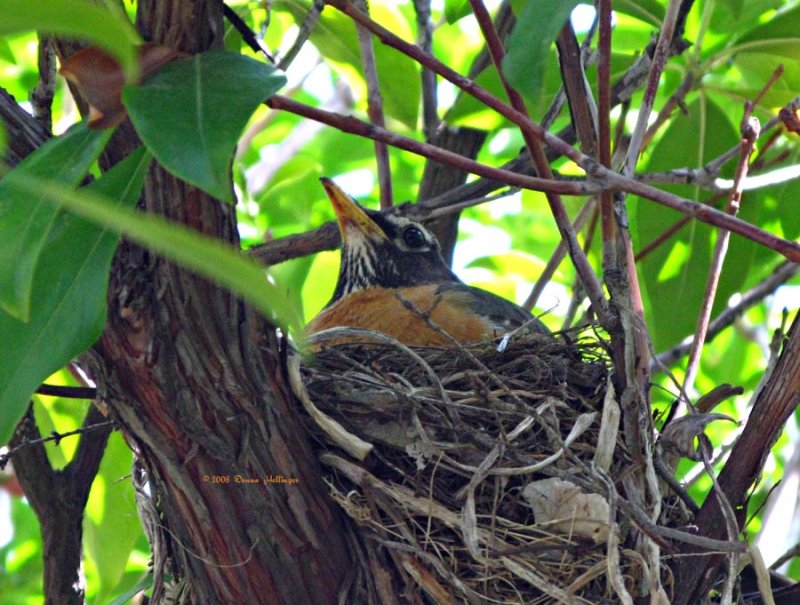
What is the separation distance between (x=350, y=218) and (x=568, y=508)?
2.21 metres

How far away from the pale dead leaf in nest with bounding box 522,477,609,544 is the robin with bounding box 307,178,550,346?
Result: 1.08 meters

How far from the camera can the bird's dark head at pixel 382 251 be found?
451 cm

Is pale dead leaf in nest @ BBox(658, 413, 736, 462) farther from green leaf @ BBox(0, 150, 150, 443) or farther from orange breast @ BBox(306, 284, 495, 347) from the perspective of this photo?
green leaf @ BBox(0, 150, 150, 443)

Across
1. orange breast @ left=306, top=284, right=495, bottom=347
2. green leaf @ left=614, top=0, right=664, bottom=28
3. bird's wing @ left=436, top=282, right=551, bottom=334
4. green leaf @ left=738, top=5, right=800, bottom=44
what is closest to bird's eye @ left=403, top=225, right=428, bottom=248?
orange breast @ left=306, top=284, right=495, bottom=347

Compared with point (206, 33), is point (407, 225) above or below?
above

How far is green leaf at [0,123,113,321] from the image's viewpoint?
5.25 ft

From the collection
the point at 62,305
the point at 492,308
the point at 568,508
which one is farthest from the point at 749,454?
the point at 62,305

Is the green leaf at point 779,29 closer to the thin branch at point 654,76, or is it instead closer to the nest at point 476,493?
the thin branch at point 654,76

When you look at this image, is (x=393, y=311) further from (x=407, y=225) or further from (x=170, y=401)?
(x=170, y=401)

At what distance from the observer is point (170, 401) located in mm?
2223

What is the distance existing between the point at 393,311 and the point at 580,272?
1.61 metres

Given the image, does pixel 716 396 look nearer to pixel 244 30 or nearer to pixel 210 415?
pixel 210 415

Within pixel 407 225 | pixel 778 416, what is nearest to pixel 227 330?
pixel 778 416

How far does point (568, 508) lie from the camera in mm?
2557
